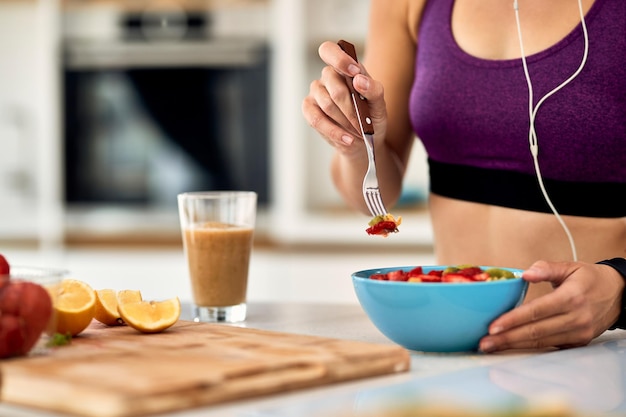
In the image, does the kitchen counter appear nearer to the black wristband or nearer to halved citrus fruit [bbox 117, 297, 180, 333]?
the black wristband

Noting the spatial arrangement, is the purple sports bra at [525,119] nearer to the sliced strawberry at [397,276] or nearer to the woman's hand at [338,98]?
the woman's hand at [338,98]

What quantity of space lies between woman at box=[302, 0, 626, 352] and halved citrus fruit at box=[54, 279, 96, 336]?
1.35 feet

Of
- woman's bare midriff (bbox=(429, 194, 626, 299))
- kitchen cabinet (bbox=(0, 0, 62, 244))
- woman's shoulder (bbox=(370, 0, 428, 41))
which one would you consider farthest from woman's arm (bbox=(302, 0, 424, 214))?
kitchen cabinet (bbox=(0, 0, 62, 244))

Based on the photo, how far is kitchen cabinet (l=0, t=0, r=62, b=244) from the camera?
11.0 ft

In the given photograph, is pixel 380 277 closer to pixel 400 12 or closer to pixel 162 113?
pixel 400 12

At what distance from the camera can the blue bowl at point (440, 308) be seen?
106 centimetres

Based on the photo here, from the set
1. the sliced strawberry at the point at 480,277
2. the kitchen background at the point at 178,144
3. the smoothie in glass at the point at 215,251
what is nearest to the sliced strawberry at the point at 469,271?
the sliced strawberry at the point at 480,277

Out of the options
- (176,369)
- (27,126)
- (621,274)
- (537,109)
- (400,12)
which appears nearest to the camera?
(176,369)

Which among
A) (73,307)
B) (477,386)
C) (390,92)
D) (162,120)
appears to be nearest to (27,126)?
(162,120)

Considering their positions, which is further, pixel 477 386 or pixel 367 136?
pixel 367 136

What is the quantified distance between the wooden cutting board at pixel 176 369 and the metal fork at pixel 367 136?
1.00ft

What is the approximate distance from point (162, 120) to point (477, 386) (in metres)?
2.54

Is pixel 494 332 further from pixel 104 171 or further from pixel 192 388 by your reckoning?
pixel 104 171

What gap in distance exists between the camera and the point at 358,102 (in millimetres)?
1282
